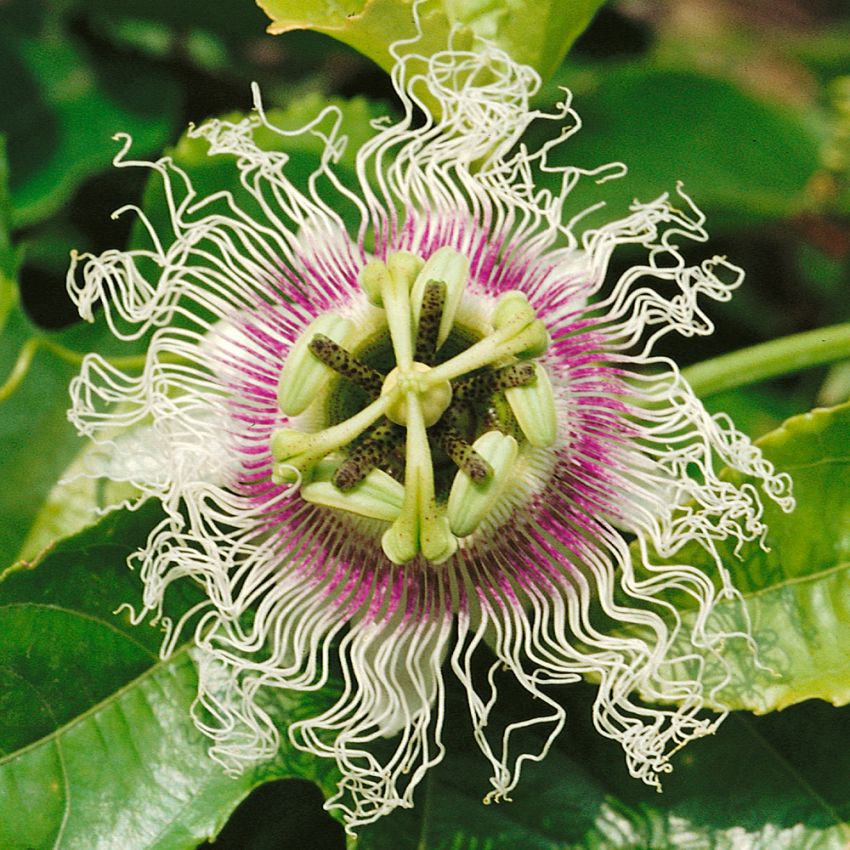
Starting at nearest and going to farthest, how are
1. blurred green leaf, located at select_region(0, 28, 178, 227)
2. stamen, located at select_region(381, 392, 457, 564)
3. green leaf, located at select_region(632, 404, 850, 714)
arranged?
stamen, located at select_region(381, 392, 457, 564), green leaf, located at select_region(632, 404, 850, 714), blurred green leaf, located at select_region(0, 28, 178, 227)

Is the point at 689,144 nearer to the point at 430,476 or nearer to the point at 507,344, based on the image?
the point at 507,344

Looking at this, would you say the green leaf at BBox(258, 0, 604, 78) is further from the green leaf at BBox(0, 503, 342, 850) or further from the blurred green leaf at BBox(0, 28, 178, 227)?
the blurred green leaf at BBox(0, 28, 178, 227)

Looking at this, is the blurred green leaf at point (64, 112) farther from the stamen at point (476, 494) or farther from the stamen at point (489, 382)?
the stamen at point (476, 494)

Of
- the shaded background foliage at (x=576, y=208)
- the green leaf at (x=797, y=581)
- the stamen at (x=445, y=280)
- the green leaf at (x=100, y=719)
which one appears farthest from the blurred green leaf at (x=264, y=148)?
the green leaf at (x=797, y=581)

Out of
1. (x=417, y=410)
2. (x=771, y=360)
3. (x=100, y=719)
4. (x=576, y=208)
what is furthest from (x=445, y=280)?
(x=576, y=208)

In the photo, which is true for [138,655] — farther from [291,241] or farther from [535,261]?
[535,261]

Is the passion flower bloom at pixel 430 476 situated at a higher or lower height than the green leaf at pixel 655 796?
higher

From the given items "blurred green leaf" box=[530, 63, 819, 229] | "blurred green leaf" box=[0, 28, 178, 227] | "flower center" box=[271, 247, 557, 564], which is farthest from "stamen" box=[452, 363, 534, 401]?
"blurred green leaf" box=[0, 28, 178, 227]
